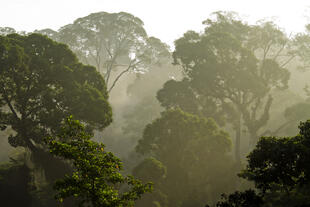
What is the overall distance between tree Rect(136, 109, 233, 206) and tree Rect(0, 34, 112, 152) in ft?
15.0

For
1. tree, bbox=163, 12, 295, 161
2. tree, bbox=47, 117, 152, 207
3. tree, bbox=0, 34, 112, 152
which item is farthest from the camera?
tree, bbox=163, 12, 295, 161

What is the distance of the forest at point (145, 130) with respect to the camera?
38.3ft

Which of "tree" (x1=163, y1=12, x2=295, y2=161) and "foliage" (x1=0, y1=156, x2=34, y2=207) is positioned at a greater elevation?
"tree" (x1=163, y1=12, x2=295, y2=161)

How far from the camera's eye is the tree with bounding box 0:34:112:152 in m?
22.4

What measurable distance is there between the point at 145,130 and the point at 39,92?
9.06 metres

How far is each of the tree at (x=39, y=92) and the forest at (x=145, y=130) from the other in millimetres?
77

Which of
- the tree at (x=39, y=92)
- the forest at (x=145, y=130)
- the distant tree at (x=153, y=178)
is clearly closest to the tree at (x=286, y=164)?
the forest at (x=145, y=130)

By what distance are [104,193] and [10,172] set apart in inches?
622

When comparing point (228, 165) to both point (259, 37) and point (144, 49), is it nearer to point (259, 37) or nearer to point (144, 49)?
point (259, 37)

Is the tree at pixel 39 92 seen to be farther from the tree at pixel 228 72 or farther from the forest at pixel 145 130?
the tree at pixel 228 72

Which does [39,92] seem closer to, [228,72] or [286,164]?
[286,164]

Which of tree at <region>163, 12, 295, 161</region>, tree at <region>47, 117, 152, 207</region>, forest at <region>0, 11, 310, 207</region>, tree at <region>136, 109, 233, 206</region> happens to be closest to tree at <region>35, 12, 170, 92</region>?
forest at <region>0, 11, 310, 207</region>

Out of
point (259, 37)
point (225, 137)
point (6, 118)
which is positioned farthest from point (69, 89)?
point (259, 37)

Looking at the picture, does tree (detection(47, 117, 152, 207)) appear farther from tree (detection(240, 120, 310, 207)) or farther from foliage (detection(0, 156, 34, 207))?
foliage (detection(0, 156, 34, 207))
